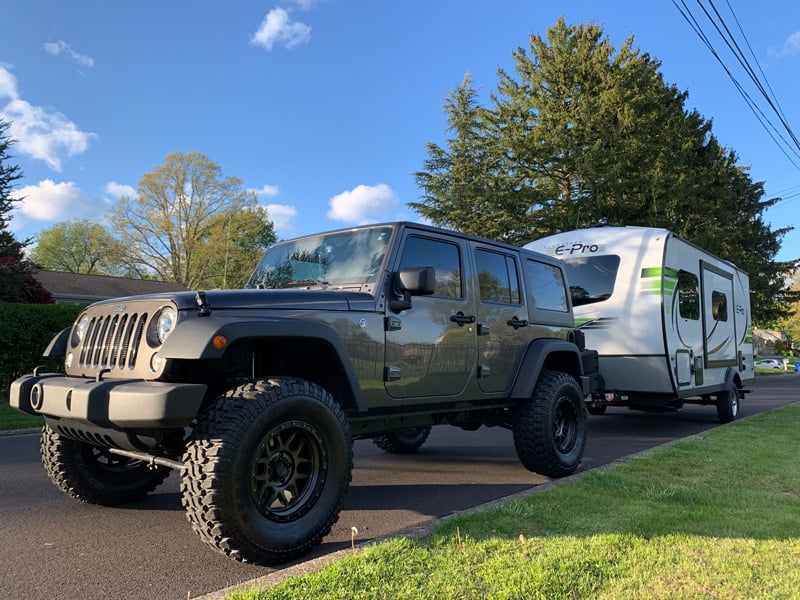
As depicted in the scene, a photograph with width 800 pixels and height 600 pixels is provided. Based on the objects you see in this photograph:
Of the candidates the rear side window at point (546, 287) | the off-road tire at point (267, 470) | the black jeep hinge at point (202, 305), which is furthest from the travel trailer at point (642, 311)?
the black jeep hinge at point (202, 305)

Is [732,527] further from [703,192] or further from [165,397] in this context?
[703,192]

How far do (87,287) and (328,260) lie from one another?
107ft

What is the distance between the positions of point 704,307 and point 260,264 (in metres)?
8.07

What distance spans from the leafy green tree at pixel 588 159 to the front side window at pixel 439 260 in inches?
765

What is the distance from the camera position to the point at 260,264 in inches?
207

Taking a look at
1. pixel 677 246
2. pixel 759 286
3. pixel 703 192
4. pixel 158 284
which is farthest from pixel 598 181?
pixel 158 284

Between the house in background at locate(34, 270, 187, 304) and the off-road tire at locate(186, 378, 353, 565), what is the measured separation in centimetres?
2816

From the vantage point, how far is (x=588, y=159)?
22812mm

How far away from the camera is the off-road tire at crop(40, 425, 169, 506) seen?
4156 mm

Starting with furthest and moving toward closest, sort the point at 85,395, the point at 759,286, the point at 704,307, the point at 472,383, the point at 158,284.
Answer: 1. the point at 158,284
2. the point at 759,286
3. the point at 704,307
4. the point at 472,383
5. the point at 85,395

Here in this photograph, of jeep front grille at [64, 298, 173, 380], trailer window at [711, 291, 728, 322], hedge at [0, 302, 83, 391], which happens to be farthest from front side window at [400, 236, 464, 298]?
hedge at [0, 302, 83, 391]

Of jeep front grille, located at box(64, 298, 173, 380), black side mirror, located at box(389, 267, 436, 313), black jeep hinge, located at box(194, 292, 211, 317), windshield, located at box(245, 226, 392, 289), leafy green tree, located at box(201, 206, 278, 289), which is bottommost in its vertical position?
jeep front grille, located at box(64, 298, 173, 380)

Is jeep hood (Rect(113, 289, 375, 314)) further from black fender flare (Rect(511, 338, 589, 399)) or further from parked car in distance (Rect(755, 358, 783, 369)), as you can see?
parked car in distance (Rect(755, 358, 783, 369))

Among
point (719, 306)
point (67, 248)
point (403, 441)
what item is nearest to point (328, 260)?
point (403, 441)
